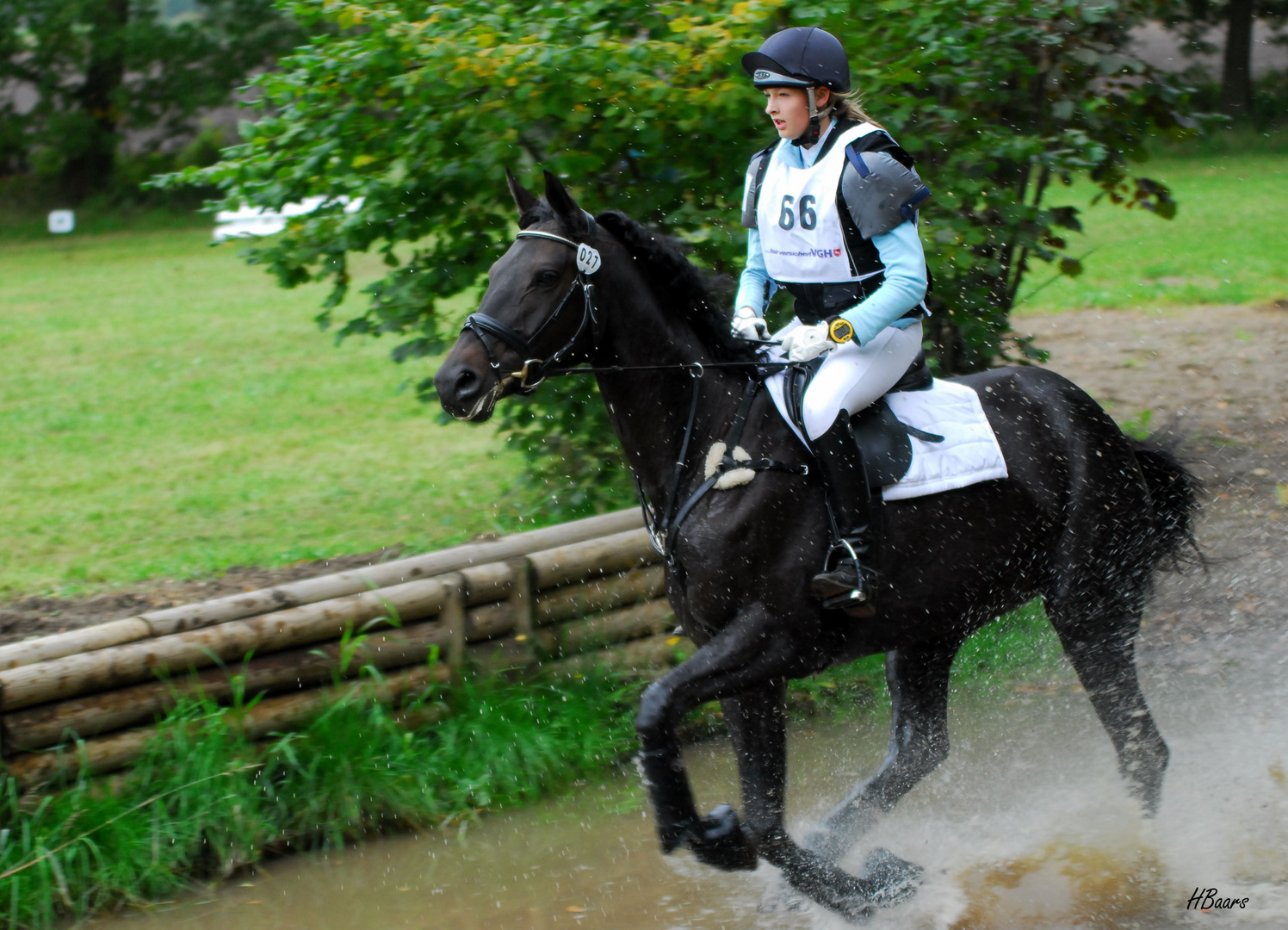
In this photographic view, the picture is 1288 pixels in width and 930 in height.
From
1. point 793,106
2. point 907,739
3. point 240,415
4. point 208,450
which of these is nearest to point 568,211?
point 793,106

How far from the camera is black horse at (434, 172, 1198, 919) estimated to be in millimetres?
4301

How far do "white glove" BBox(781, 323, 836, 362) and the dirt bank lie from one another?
2.21m

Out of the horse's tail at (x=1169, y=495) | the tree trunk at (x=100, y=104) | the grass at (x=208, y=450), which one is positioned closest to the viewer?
the horse's tail at (x=1169, y=495)

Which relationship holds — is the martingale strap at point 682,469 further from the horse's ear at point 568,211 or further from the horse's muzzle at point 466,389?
the horse's muzzle at point 466,389

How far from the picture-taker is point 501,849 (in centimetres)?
536

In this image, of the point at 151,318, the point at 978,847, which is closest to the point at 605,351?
the point at 978,847

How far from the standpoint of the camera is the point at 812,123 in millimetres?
4469

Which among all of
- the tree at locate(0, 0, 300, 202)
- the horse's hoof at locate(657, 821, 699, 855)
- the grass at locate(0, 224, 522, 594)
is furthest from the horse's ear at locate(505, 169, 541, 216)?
the tree at locate(0, 0, 300, 202)

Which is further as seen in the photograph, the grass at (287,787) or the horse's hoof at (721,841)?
the grass at (287,787)

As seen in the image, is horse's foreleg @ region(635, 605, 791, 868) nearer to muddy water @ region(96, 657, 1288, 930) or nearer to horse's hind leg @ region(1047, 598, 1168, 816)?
→ muddy water @ region(96, 657, 1288, 930)

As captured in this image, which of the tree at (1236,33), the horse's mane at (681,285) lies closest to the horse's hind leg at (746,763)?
the horse's mane at (681,285)

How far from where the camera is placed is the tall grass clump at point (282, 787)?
478cm

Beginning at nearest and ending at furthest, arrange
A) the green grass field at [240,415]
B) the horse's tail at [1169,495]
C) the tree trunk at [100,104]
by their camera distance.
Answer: the horse's tail at [1169,495] < the green grass field at [240,415] < the tree trunk at [100,104]

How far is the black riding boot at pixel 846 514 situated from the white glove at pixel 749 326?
50 centimetres
